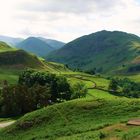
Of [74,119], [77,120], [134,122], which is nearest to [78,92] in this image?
[74,119]

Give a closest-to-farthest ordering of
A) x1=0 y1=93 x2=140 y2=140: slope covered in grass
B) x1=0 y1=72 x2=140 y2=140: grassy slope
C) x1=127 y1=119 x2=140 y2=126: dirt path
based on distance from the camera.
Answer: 1. x1=127 y1=119 x2=140 y2=126: dirt path
2. x1=0 y1=72 x2=140 y2=140: grassy slope
3. x1=0 y1=93 x2=140 y2=140: slope covered in grass

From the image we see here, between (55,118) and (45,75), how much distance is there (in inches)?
4127

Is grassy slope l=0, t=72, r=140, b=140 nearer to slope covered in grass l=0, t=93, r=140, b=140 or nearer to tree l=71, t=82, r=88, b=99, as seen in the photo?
slope covered in grass l=0, t=93, r=140, b=140

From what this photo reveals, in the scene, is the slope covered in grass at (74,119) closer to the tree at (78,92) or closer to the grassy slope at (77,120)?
the grassy slope at (77,120)

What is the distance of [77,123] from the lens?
7950 cm

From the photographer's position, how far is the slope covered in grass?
74.1m

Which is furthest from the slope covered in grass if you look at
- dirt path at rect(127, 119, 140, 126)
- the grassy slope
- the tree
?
the tree

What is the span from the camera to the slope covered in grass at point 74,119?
74125 mm

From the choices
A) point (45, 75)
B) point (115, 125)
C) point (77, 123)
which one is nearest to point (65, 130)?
point (77, 123)

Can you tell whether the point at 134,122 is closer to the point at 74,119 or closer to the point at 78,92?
the point at 74,119

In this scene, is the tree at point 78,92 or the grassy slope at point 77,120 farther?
the tree at point 78,92

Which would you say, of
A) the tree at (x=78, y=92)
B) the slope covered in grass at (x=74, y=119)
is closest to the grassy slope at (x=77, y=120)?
the slope covered in grass at (x=74, y=119)

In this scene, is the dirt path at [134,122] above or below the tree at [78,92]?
above

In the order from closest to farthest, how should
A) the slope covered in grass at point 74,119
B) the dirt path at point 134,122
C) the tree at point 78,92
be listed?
the dirt path at point 134,122 → the slope covered in grass at point 74,119 → the tree at point 78,92
